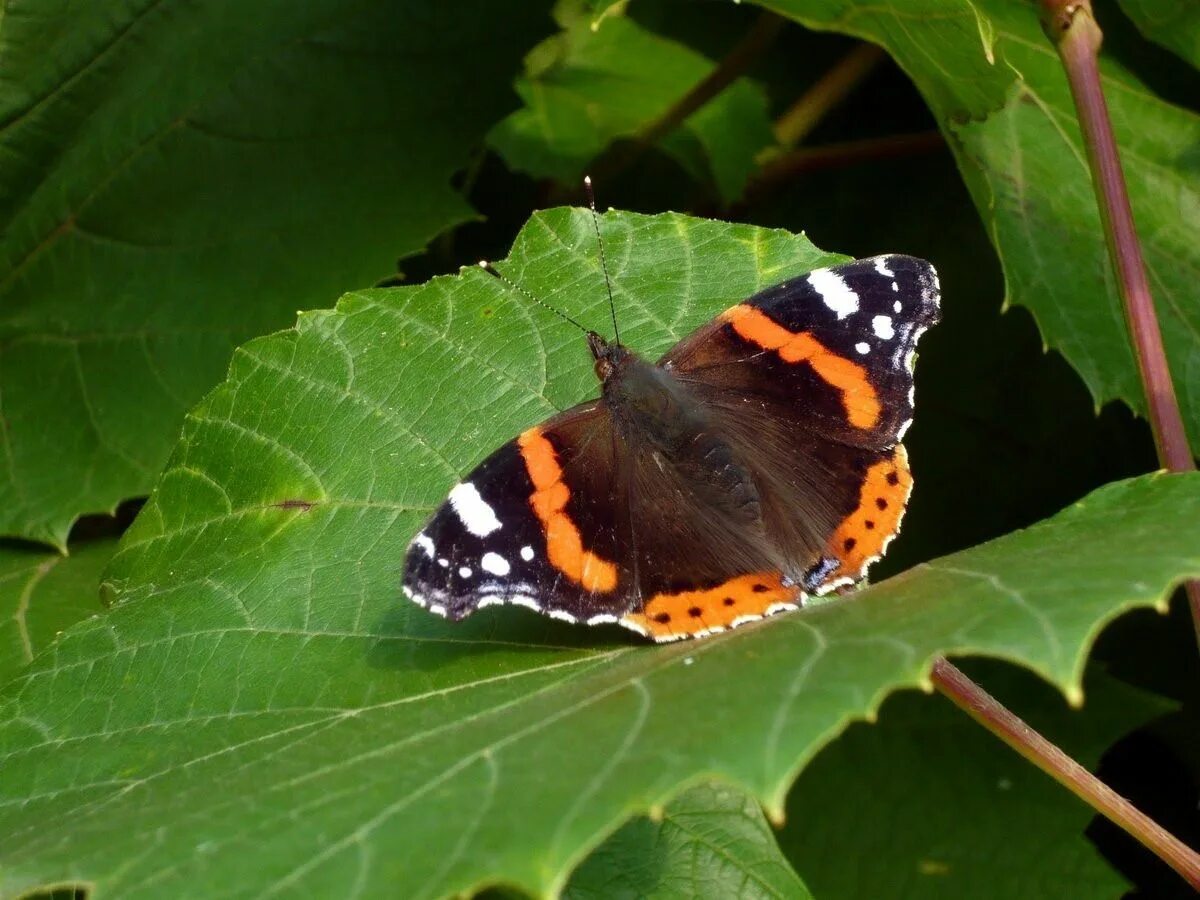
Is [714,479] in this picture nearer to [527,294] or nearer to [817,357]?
[817,357]

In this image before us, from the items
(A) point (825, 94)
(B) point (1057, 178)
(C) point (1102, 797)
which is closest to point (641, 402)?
(C) point (1102, 797)

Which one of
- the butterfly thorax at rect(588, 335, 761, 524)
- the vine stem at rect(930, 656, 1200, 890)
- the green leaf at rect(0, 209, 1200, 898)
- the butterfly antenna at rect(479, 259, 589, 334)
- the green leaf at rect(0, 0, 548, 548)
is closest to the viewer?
the green leaf at rect(0, 209, 1200, 898)

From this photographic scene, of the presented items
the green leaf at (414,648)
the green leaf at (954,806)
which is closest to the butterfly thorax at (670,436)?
the green leaf at (414,648)

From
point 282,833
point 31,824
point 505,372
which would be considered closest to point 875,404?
point 505,372

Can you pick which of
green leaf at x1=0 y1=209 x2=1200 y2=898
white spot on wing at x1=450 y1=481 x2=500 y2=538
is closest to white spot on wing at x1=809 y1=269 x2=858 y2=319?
green leaf at x1=0 y1=209 x2=1200 y2=898

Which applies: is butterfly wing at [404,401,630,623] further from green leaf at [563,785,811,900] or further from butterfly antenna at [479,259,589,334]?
green leaf at [563,785,811,900]

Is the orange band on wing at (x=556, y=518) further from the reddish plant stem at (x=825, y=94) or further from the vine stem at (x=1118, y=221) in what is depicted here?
the reddish plant stem at (x=825, y=94)

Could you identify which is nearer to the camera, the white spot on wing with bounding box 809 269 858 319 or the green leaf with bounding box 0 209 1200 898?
the green leaf with bounding box 0 209 1200 898
